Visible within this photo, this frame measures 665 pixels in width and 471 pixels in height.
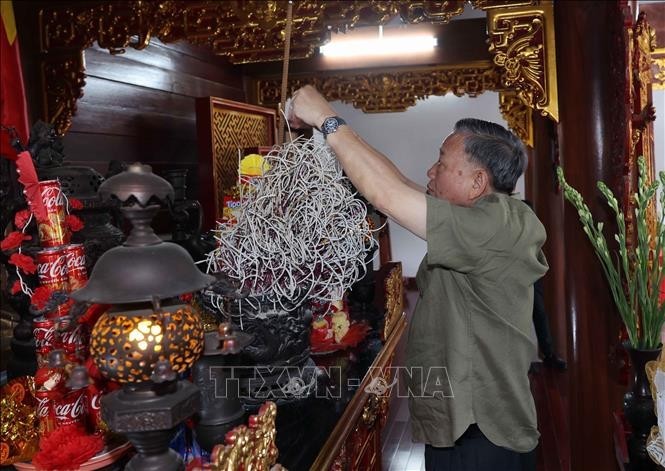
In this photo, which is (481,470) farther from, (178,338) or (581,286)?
(581,286)

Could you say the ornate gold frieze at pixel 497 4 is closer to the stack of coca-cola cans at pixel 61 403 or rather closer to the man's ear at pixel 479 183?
the man's ear at pixel 479 183

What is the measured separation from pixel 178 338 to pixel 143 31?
1678 mm

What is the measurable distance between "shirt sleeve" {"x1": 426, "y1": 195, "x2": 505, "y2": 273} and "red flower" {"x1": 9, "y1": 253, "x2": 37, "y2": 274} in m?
0.73

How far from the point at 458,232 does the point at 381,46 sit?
10.1 feet

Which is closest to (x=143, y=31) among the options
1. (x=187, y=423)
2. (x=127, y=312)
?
(x=187, y=423)

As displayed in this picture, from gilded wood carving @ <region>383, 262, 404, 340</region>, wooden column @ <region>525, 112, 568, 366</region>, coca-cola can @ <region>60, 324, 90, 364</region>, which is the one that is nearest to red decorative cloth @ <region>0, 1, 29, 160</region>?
coca-cola can @ <region>60, 324, 90, 364</region>

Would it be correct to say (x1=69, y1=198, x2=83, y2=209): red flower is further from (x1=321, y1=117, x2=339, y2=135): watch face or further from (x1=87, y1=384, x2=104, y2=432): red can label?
(x1=321, y1=117, x2=339, y2=135): watch face

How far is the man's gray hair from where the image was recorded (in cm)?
133

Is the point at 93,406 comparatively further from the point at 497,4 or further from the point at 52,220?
the point at 497,4

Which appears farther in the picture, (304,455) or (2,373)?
(2,373)

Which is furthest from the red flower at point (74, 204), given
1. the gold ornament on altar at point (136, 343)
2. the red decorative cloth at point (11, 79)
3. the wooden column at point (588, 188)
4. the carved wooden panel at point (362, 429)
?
the wooden column at point (588, 188)

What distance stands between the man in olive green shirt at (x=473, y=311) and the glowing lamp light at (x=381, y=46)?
272 cm

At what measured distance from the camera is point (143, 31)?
223 centimetres

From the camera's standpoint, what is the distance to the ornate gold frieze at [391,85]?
3994 millimetres
